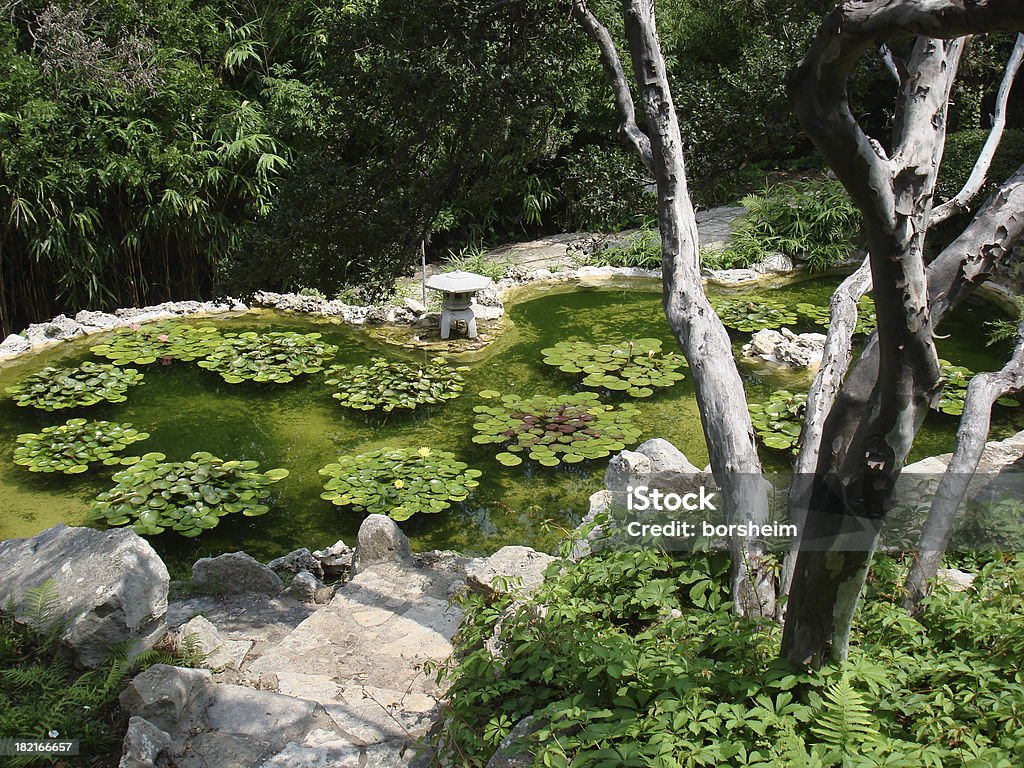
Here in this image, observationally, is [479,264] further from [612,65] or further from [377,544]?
[612,65]

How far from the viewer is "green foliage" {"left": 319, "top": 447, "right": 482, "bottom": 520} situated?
5379 millimetres

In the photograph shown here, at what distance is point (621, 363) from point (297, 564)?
3.52m

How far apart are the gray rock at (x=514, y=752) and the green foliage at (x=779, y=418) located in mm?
3876

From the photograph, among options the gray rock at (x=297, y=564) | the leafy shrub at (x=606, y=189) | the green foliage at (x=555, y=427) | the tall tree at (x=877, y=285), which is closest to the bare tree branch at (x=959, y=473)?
the tall tree at (x=877, y=285)

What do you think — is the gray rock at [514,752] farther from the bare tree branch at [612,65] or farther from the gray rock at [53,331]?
the gray rock at [53,331]

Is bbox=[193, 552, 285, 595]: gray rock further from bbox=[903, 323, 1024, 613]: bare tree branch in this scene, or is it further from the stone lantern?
the stone lantern

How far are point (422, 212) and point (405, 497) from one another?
5.84 feet

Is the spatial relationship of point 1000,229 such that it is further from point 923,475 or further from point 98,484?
point 98,484

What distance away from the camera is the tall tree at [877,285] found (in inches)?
65.3

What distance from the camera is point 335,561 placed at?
15.8ft

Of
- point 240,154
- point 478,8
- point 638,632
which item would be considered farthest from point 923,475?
point 240,154

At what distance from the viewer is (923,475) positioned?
4.59 metres

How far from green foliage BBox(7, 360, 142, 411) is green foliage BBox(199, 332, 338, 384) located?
0.66 m

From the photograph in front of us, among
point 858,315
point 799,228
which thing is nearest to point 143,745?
point 858,315
